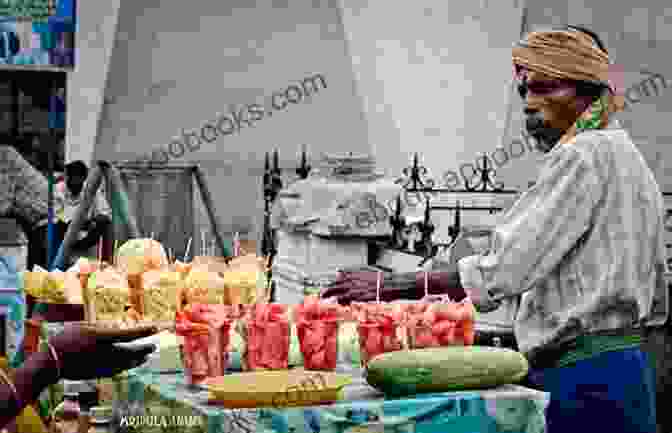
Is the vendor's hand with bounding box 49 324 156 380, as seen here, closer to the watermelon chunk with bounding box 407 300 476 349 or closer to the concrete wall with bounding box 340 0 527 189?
the watermelon chunk with bounding box 407 300 476 349

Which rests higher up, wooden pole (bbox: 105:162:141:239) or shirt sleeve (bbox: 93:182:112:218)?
wooden pole (bbox: 105:162:141:239)

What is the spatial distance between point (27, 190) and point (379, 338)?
857 centimetres

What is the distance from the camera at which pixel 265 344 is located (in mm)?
3750

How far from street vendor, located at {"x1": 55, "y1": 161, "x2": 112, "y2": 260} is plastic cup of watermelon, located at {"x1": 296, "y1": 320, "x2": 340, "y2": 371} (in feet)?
17.6

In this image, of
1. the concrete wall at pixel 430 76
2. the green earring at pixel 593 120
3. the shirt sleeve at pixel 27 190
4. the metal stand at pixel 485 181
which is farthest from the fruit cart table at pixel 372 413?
the concrete wall at pixel 430 76

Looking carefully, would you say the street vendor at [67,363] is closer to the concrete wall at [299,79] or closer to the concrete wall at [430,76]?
the concrete wall at [299,79]

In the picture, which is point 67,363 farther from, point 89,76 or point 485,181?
point 89,76

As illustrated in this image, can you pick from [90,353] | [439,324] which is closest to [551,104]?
[439,324]

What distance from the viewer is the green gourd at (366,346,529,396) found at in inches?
137

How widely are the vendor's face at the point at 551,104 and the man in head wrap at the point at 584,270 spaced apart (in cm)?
3

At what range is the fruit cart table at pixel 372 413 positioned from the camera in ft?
10.8

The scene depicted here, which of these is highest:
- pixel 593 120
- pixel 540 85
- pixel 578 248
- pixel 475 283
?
pixel 540 85

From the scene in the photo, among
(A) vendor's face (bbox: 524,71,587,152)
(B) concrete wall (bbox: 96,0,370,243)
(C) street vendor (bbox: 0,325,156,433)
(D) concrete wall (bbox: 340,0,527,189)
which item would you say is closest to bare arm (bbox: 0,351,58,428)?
(C) street vendor (bbox: 0,325,156,433)

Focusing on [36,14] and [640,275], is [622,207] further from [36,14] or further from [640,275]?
[36,14]
